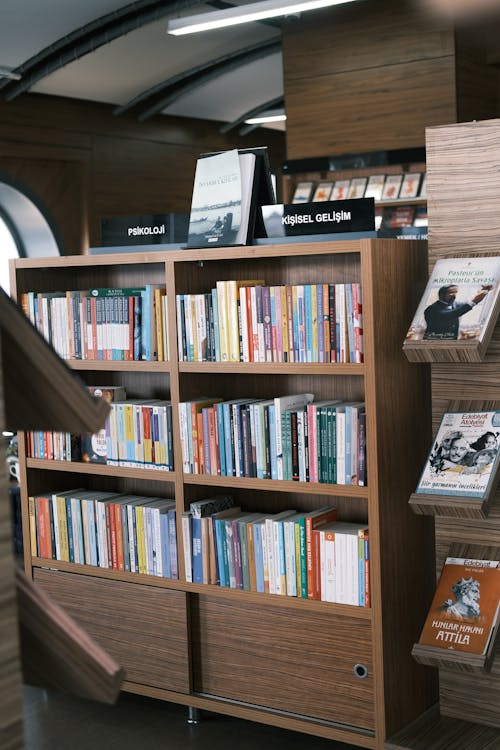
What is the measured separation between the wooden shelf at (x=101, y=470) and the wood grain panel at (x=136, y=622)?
17.3 inches

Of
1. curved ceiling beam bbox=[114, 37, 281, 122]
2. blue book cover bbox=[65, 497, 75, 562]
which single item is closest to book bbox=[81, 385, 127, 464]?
blue book cover bbox=[65, 497, 75, 562]

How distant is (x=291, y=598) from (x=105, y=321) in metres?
1.34

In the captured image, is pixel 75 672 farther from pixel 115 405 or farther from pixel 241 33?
pixel 241 33

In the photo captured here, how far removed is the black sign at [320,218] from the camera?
3.43m

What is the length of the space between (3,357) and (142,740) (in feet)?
9.27

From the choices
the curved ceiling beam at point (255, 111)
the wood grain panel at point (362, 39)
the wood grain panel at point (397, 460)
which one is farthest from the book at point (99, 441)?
the curved ceiling beam at point (255, 111)

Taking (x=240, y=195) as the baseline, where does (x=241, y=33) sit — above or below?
above

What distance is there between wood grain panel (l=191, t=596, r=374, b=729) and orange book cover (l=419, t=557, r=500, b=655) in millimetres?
344

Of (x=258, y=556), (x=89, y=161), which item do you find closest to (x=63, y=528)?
(x=258, y=556)

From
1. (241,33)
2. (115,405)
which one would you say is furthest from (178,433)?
(241,33)

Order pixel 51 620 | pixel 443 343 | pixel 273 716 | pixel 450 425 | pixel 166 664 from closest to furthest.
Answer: pixel 51 620 → pixel 443 343 → pixel 450 425 → pixel 273 716 → pixel 166 664

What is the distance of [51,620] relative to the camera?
47.2 inches

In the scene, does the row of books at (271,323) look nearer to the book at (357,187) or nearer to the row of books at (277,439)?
the row of books at (277,439)

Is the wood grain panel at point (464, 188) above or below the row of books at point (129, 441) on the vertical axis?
above
